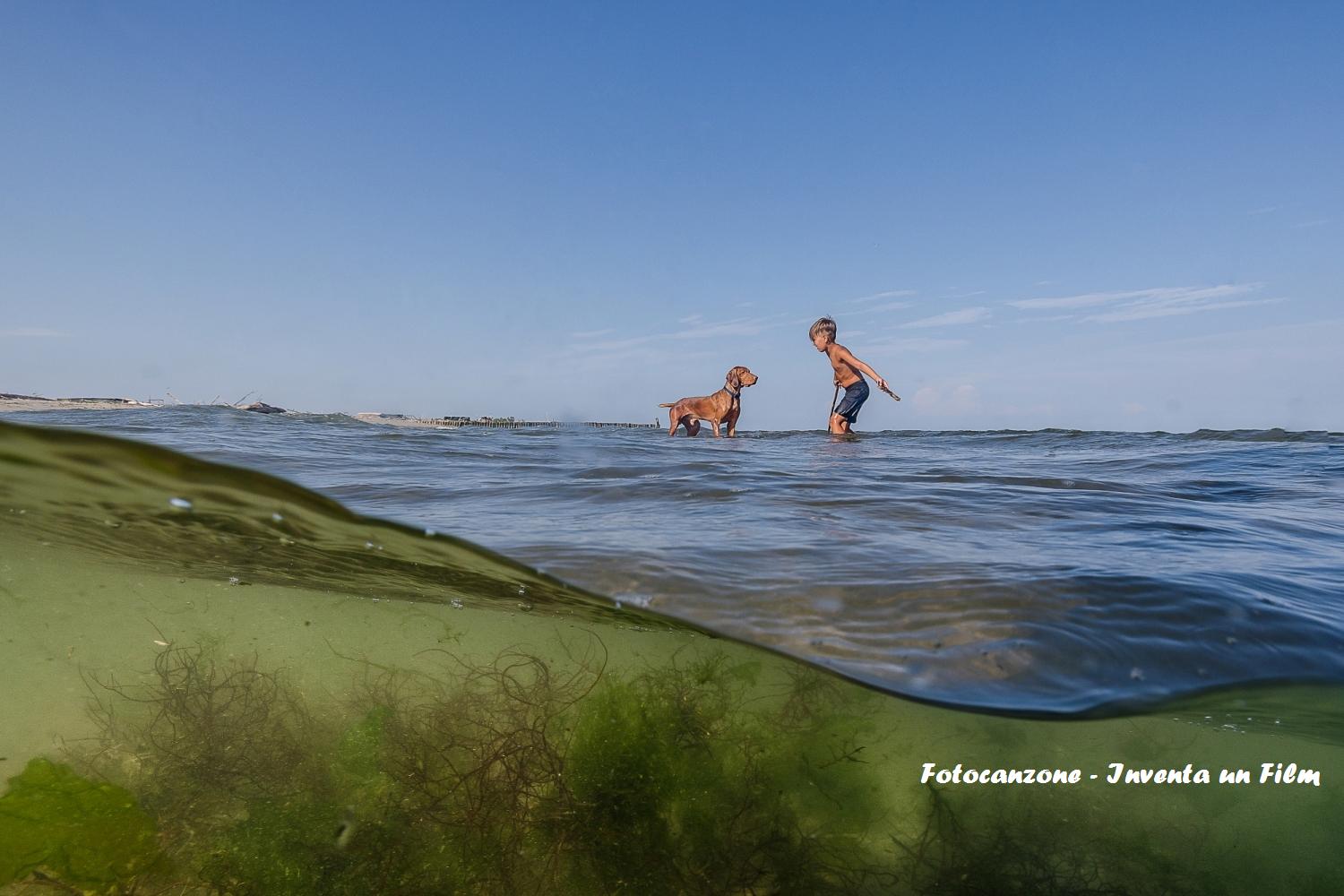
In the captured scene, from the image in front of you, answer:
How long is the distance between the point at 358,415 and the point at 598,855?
725 inches

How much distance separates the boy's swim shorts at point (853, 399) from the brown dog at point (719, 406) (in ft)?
9.88

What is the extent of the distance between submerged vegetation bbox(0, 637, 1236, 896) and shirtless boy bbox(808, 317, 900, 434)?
1157 centimetres

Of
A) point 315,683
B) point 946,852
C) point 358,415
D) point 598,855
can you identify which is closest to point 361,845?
point 315,683

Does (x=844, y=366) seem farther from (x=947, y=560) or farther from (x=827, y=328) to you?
(x=947, y=560)

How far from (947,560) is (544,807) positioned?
3.52 metres

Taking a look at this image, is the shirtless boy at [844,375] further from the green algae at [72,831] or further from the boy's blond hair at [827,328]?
the green algae at [72,831]

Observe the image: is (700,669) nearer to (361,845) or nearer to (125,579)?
(361,845)

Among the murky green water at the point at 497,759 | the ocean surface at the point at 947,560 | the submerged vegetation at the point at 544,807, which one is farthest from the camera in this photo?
the submerged vegetation at the point at 544,807

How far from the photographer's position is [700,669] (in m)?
5.25

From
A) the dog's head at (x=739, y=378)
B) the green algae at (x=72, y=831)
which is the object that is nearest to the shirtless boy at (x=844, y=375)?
the dog's head at (x=739, y=378)

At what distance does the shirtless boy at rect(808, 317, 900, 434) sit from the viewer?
1620 centimetres

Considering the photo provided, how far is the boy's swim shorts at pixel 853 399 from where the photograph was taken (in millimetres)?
16188

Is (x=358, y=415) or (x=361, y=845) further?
(x=358, y=415)

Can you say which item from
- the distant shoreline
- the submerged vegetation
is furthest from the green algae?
the distant shoreline
